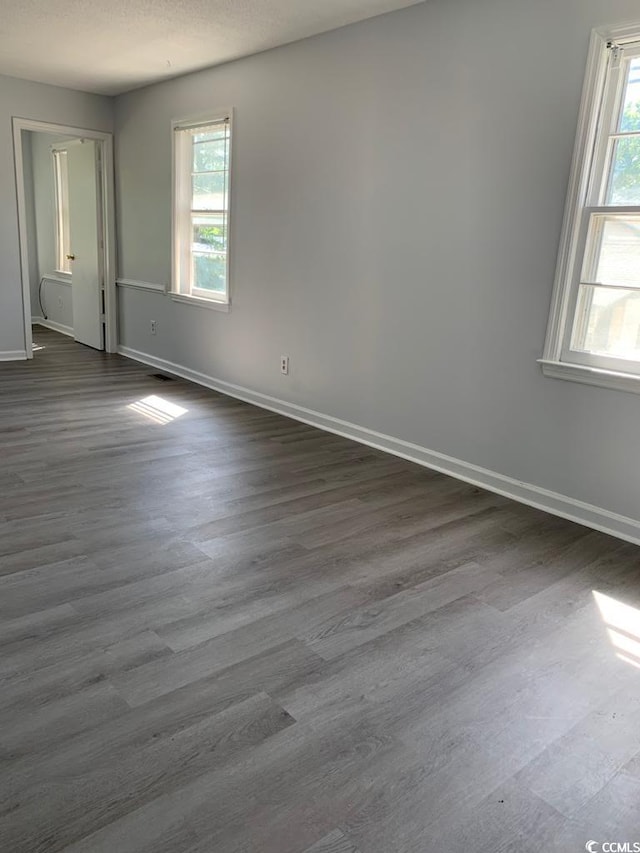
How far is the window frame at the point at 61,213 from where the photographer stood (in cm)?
759

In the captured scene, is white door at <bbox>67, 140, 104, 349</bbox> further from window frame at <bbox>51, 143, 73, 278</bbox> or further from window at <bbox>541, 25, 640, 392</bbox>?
window at <bbox>541, 25, 640, 392</bbox>

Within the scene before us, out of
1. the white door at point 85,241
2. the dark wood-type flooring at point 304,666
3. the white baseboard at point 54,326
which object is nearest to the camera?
the dark wood-type flooring at point 304,666

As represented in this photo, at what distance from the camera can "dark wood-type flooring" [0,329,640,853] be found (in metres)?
1.43

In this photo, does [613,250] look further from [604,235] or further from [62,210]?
[62,210]

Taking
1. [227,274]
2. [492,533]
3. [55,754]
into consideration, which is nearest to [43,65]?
[227,274]

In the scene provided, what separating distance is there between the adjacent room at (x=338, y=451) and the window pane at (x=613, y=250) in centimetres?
2

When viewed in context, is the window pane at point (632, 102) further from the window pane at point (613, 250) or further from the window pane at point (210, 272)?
the window pane at point (210, 272)

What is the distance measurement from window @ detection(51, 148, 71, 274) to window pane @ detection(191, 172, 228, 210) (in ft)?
9.30

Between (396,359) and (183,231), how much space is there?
274 centimetres

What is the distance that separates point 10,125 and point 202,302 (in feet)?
7.93

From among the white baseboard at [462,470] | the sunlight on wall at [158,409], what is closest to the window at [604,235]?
the white baseboard at [462,470]

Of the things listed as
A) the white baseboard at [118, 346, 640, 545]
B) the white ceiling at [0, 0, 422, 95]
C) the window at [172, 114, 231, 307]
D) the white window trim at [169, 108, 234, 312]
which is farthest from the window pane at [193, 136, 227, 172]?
the white baseboard at [118, 346, 640, 545]

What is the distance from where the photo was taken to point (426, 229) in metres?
3.56

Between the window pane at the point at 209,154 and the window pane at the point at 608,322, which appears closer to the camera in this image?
the window pane at the point at 608,322
